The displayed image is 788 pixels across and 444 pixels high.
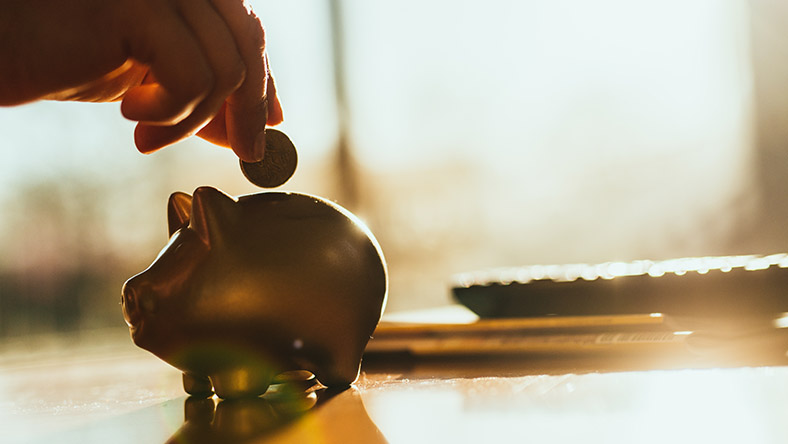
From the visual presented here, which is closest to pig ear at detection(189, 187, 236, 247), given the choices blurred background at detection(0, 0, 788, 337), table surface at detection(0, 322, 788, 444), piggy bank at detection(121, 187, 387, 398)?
piggy bank at detection(121, 187, 387, 398)

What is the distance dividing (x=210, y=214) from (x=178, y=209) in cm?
9

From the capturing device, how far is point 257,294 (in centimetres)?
44

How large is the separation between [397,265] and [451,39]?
0.78 metres

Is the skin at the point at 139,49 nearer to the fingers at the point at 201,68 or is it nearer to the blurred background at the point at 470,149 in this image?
the fingers at the point at 201,68

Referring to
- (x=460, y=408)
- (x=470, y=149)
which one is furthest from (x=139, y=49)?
(x=470, y=149)

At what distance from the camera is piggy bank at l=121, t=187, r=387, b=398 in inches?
17.2

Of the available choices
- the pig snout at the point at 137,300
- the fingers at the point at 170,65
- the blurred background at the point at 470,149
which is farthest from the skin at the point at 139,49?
the blurred background at the point at 470,149

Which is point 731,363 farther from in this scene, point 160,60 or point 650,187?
point 650,187

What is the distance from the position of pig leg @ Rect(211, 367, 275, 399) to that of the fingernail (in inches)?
5.9

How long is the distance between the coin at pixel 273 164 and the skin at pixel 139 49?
6 centimetres

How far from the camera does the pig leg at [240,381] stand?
0.46 meters

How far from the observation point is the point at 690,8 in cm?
198

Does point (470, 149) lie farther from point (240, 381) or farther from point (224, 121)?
point (240, 381)

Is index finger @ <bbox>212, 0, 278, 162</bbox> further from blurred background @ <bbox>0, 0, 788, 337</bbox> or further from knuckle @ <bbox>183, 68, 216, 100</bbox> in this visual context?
blurred background @ <bbox>0, 0, 788, 337</bbox>
